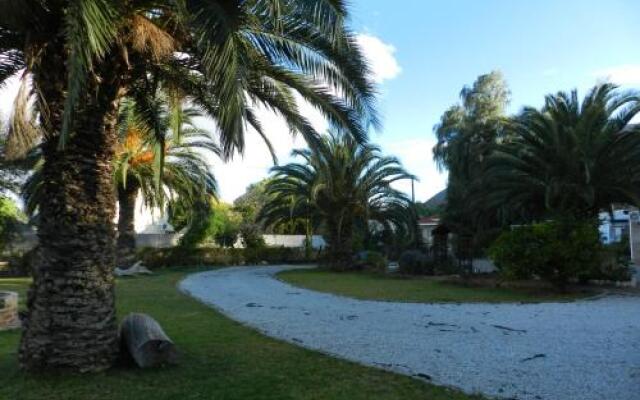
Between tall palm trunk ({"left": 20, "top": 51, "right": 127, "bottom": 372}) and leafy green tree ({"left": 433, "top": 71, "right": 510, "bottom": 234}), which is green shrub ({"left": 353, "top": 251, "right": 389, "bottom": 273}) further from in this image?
tall palm trunk ({"left": 20, "top": 51, "right": 127, "bottom": 372})

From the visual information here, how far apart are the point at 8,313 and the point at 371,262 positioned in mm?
21489

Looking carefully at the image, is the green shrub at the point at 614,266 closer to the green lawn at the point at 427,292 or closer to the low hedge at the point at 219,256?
the green lawn at the point at 427,292

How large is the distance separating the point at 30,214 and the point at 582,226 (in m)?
19.8

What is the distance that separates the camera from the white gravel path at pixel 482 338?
6.52 m

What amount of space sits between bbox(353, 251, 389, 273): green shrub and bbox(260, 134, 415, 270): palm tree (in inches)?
31.6

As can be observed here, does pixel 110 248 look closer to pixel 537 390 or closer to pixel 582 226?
pixel 537 390

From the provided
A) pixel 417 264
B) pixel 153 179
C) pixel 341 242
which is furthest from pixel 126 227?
pixel 417 264

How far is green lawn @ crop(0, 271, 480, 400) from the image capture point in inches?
237

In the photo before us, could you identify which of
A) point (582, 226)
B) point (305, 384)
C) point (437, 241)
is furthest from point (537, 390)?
point (437, 241)

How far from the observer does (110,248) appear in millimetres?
7176

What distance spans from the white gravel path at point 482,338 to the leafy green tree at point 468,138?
11667 mm

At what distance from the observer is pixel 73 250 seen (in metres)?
6.75

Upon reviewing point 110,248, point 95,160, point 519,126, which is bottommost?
point 110,248

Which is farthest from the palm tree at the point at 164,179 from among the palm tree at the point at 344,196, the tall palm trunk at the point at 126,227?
the palm tree at the point at 344,196
